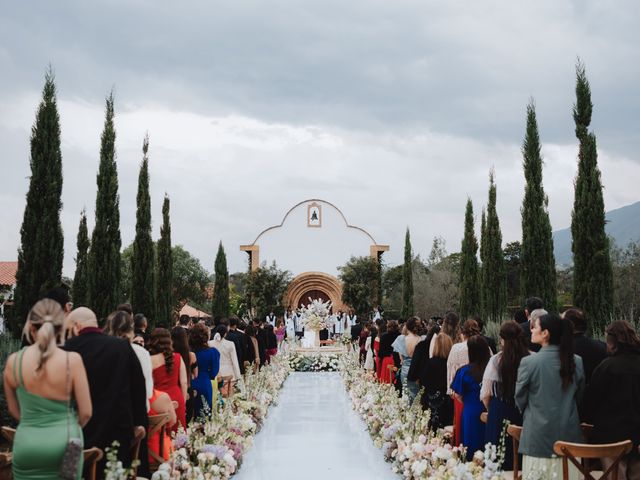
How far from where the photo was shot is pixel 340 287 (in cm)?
3562

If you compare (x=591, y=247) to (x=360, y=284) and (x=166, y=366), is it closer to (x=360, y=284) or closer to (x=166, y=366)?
(x=166, y=366)

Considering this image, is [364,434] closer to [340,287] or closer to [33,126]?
[33,126]

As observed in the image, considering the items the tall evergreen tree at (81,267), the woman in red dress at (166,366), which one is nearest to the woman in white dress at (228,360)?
the woman in red dress at (166,366)

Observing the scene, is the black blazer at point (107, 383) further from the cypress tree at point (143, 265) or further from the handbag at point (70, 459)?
the cypress tree at point (143, 265)

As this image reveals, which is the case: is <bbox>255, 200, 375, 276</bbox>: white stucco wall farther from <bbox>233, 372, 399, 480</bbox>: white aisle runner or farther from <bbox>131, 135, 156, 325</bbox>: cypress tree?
<bbox>233, 372, 399, 480</bbox>: white aisle runner

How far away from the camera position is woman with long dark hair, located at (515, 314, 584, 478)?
5008 mm

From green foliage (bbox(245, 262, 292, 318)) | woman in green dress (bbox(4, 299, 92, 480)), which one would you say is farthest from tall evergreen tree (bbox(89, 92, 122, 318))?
green foliage (bbox(245, 262, 292, 318))

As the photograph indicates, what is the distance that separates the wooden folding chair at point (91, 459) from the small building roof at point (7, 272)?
33.4 m

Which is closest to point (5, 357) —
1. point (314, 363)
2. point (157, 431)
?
point (157, 431)

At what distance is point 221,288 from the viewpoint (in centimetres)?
3481

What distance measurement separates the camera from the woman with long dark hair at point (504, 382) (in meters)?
5.83

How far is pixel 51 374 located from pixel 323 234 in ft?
112

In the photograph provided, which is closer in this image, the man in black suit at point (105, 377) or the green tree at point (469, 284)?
the man in black suit at point (105, 377)

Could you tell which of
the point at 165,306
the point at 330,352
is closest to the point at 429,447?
the point at 165,306
